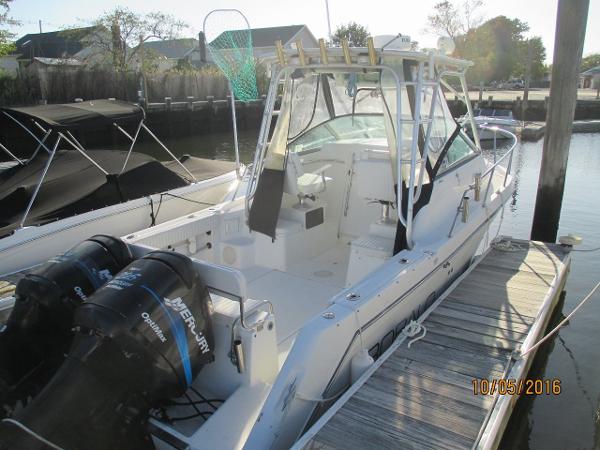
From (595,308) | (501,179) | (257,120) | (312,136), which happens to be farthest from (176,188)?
(257,120)

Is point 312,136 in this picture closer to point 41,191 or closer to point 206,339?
point 206,339

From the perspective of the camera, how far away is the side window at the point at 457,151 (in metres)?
4.27

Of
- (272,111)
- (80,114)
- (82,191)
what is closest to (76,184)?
(82,191)

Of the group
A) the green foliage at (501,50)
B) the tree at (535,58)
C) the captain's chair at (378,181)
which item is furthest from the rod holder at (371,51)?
the tree at (535,58)

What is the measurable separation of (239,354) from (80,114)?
5.03 meters

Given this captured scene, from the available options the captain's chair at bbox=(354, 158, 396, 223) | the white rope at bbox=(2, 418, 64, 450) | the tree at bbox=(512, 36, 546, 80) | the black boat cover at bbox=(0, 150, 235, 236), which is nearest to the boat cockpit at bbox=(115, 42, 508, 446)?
the captain's chair at bbox=(354, 158, 396, 223)

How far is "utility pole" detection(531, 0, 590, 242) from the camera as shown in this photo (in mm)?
5617

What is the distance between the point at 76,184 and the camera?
604 centimetres

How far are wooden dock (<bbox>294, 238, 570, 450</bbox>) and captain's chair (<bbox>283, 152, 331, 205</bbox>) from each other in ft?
4.83

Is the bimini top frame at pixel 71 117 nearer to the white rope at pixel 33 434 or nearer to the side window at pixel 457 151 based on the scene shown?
the side window at pixel 457 151

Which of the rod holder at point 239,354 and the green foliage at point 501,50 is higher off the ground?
the green foliage at point 501,50

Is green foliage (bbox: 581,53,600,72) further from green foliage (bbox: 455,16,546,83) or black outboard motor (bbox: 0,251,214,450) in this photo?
black outboard motor (bbox: 0,251,214,450)

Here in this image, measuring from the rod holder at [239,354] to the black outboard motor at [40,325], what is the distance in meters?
0.79

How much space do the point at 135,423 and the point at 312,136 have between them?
3.35 meters
